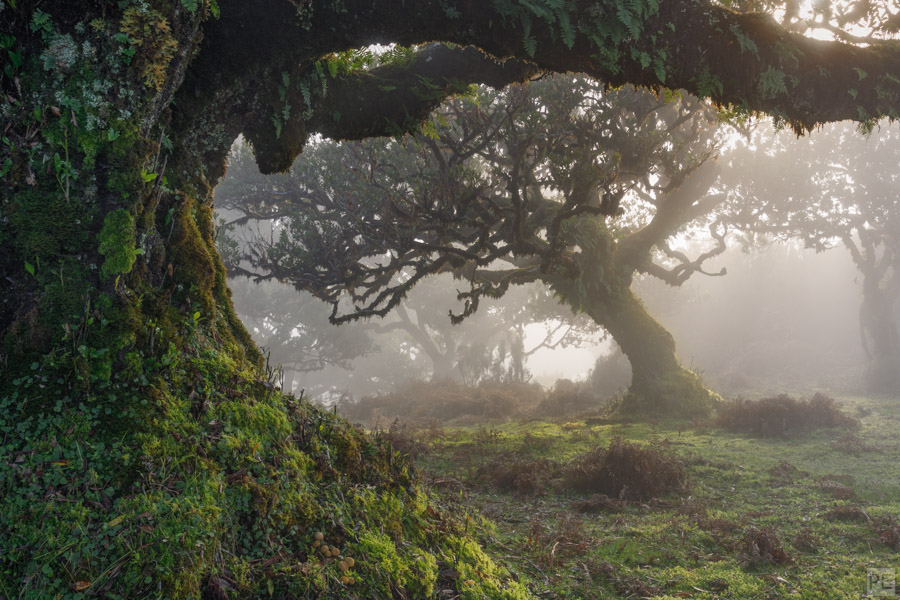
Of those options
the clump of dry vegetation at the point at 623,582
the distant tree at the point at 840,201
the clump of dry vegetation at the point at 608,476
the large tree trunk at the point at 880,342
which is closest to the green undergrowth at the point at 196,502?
the clump of dry vegetation at the point at 623,582

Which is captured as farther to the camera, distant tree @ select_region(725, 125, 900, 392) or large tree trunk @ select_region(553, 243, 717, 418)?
distant tree @ select_region(725, 125, 900, 392)

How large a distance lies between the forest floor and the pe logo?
1.3 inches

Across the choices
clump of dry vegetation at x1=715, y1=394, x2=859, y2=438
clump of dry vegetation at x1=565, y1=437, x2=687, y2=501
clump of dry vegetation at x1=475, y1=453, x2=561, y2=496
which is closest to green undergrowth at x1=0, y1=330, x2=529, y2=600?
clump of dry vegetation at x1=475, y1=453, x2=561, y2=496

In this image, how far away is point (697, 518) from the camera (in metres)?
6.35

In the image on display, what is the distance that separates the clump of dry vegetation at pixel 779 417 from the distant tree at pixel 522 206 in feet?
5.58

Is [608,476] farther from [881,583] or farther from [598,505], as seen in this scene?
[881,583]

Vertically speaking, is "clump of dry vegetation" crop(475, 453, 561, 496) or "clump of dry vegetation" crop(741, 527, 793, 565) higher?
"clump of dry vegetation" crop(475, 453, 561, 496)

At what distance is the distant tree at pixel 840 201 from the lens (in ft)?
83.8

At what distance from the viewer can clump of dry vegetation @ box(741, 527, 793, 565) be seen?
4891mm

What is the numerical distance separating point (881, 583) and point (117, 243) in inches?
264

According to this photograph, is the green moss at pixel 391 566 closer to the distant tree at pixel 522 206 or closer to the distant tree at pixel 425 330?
the distant tree at pixel 522 206

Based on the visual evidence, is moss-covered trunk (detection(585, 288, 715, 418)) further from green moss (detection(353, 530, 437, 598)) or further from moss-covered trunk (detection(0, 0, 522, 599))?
green moss (detection(353, 530, 437, 598))

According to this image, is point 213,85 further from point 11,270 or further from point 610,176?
point 610,176

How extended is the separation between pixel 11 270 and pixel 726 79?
724 cm
